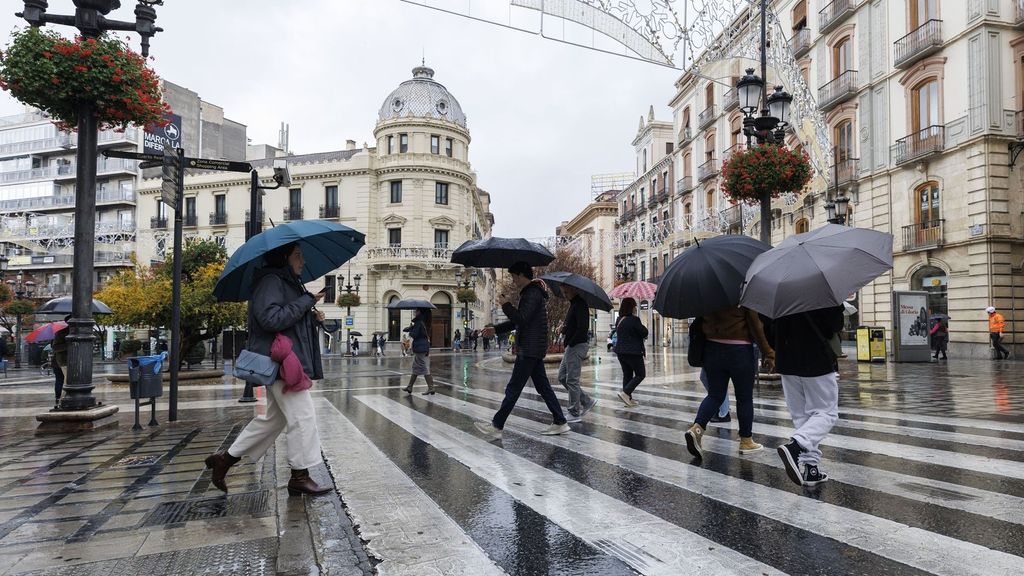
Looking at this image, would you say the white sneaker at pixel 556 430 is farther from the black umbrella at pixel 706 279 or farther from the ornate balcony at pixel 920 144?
the ornate balcony at pixel 920 144

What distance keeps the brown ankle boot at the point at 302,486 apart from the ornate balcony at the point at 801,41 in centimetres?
3155

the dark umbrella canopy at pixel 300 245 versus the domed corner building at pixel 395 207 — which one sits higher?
the domed corner building at pixel 395 207

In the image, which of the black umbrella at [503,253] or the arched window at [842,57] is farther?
the arched window at [842,57]

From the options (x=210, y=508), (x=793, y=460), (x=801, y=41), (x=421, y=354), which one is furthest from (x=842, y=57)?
(x=210, y=508)

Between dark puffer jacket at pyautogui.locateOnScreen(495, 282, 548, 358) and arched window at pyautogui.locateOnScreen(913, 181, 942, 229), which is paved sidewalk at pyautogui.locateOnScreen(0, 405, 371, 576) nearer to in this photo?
dark puffer jacket at pyautogui.locateOnScreen(495, 282, 548, 358)

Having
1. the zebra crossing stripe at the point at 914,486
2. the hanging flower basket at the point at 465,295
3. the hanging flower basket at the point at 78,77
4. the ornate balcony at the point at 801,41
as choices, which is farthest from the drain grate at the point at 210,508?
the hanging flower basket at the point at 465,295

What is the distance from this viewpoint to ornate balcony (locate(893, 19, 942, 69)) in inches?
902

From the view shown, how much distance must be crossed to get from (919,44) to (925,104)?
217 centimetres

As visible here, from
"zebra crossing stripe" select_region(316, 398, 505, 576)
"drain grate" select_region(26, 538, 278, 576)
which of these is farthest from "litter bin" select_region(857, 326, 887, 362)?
"drain grate" select_region(26, 538, 278, 576)

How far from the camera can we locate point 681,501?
4.33m

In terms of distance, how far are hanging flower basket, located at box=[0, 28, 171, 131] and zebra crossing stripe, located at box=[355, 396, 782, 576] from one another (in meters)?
5.88

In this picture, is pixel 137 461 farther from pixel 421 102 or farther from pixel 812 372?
pixel 421 102

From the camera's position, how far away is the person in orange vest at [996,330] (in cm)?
2055

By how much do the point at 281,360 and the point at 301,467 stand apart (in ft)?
2.52
